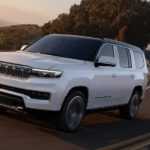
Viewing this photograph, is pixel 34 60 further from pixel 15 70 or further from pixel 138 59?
pixel 138 59

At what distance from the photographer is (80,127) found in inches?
468

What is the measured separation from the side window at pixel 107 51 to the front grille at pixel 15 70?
2288mm

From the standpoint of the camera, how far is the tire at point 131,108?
14062mm

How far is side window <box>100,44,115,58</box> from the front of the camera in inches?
478

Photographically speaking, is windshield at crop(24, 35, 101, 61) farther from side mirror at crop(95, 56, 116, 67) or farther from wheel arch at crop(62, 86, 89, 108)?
wheel arch at crop(62, 86, 89, 108)

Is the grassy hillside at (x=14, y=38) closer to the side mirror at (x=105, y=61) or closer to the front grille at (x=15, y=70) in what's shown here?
the side mirror at (x=105, y=61)

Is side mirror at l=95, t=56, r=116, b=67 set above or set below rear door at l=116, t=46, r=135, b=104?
above

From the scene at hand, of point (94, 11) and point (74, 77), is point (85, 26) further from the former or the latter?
point (74, 77)

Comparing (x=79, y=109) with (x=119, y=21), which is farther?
(x=119, y=21)

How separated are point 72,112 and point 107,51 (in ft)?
6.72

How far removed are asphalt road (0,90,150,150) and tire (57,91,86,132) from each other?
15 centimetres

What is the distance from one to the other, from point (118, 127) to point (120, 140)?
6.55 ft

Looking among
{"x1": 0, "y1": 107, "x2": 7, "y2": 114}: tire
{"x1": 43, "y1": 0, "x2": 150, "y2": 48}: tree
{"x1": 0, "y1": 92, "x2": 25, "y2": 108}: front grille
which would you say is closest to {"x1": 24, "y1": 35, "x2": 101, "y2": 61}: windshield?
{"x1": 0, "y1": 107, "x2": 7, "y2": 114}: tire

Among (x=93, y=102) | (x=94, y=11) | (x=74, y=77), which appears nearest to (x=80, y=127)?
(x=93, y=102)
